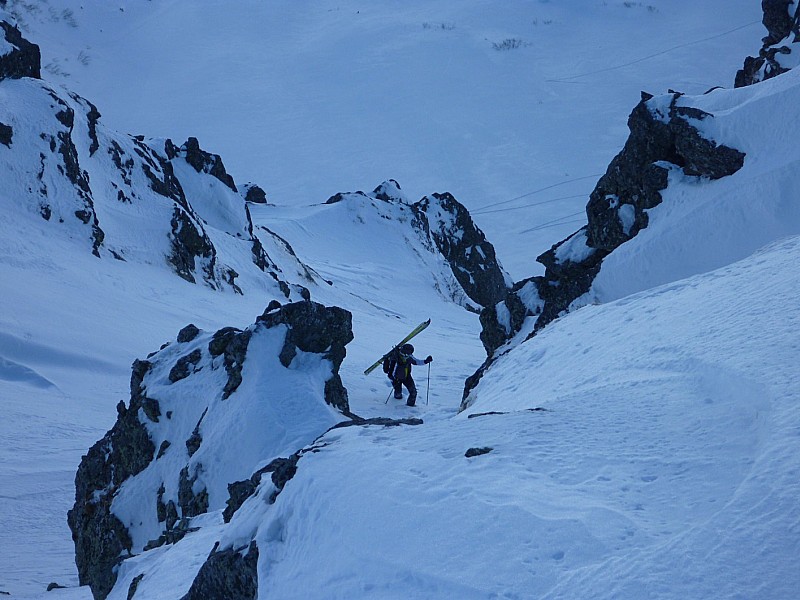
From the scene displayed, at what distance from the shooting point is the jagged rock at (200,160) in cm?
2830

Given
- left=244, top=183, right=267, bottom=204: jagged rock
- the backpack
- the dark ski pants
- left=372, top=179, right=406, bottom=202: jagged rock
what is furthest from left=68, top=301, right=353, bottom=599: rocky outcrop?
left=244, top=183, right=267, bottom=204: jagged rock

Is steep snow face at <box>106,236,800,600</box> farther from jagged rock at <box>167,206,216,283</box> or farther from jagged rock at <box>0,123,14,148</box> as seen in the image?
jagged rock at <box>0,123,14,148</box>

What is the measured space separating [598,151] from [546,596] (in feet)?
157

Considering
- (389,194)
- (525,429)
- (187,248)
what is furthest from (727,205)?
(389,194)

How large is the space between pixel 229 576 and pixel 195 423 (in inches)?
171

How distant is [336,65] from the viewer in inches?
2576

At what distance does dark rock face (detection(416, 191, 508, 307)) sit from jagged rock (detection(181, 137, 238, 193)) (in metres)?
10.4

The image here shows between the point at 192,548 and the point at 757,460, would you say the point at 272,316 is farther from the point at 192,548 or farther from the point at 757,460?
the point at 757,460

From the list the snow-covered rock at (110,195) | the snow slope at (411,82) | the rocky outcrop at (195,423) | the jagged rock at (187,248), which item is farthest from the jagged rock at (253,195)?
the rocky outcrop at (195,423)

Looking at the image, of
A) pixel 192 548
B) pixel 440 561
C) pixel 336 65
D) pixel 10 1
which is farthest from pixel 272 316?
pixel 10 1

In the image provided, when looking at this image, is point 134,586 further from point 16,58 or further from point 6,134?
point 16,58

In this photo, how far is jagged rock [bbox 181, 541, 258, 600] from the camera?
559 centimetres

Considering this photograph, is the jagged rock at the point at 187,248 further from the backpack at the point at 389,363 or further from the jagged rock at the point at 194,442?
the jagged rock at the point at 194,442

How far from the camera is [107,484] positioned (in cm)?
1037
